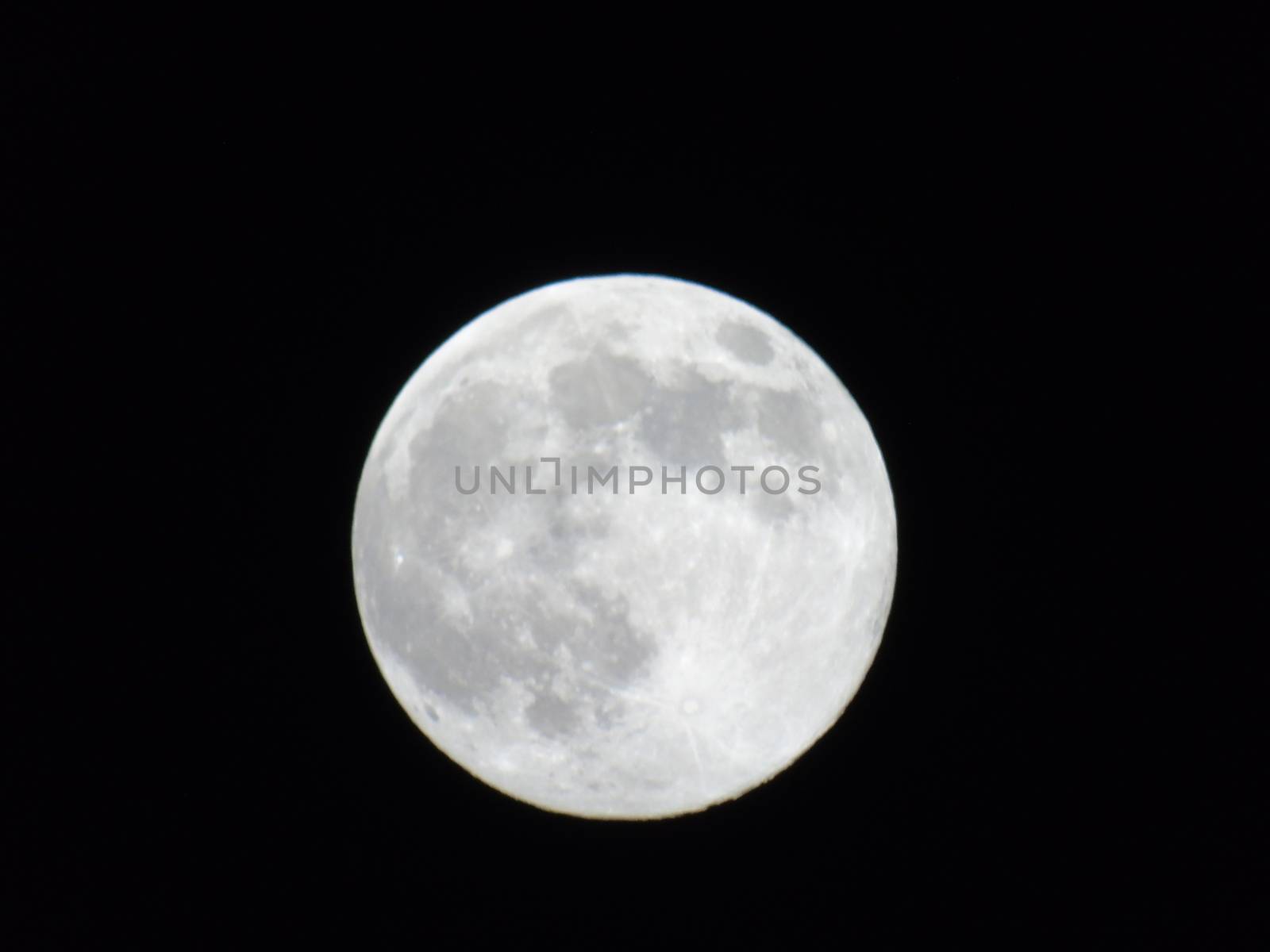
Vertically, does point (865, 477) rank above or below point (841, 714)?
above

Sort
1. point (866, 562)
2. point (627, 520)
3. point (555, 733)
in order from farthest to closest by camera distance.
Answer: point (866, 562) < point (555, 733) < point (627, 520)

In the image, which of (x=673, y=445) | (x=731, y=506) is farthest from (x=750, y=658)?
(x=673, y=445)

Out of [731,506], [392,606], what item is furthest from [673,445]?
[392,606]

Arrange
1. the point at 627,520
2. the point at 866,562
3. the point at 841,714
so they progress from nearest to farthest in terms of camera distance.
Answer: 1. the point at 627,520
2. the point at 866,562
3. the point at 841,714

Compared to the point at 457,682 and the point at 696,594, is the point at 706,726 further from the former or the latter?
the point at 457,682

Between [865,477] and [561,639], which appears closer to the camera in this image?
[561,639]

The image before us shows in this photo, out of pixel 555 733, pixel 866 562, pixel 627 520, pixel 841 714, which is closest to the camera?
pixel 627 520

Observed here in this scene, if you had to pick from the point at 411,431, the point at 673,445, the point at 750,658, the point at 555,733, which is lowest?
the point at 555,733

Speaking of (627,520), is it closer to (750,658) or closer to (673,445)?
(673,445)

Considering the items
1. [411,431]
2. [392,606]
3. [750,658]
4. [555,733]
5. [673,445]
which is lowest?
[555,733]
